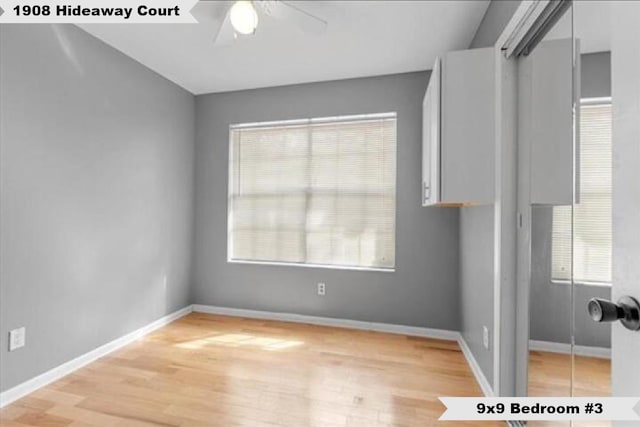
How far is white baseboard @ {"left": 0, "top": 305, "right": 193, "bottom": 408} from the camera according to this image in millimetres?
1854

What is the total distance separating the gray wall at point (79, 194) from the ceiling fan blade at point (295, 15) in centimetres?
154

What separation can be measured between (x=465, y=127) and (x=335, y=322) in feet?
7.36

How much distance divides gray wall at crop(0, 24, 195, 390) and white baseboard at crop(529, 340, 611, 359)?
2927 millimetres

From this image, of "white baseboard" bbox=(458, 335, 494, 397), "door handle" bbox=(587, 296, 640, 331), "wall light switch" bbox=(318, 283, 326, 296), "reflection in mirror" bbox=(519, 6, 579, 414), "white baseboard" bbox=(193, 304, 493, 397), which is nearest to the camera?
"door handle" bbox=(587, 296, 640, 331)

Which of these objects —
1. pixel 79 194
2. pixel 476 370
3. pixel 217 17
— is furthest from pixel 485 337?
pixel 79 194

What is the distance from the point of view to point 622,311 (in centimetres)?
67

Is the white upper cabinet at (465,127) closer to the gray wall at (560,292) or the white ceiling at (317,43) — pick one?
the gray wall at (560,292)

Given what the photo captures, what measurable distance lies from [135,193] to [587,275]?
3173mm

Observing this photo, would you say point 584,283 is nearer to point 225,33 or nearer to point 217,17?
point 225,33

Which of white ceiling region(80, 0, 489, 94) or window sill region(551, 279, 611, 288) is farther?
white ceiling region(80, 0, 489, 94)

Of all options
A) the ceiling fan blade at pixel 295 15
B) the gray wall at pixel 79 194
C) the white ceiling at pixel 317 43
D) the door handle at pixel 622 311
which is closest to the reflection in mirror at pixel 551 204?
the door handle at pixel 622 311

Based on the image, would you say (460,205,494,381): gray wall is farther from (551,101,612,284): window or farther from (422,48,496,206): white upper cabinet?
(551,101,612,284): window

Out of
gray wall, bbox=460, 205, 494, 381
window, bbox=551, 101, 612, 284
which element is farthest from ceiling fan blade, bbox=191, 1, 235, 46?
gray wall, bbox=460, 205, 494, 381

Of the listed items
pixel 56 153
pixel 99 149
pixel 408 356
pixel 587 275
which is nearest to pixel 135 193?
pixel 99 149
